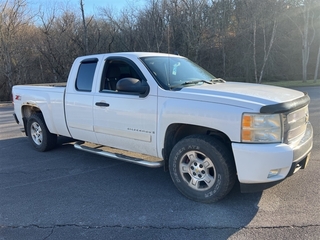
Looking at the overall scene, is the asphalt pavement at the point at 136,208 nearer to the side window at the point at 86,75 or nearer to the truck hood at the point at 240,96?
the truck hood at the point at 240,96

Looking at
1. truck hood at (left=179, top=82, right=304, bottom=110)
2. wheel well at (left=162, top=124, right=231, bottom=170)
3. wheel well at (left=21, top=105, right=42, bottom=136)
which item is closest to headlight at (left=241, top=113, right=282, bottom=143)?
truck hood at (left=179, top=82, right=304, bottom=110)

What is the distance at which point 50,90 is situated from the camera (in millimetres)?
5633

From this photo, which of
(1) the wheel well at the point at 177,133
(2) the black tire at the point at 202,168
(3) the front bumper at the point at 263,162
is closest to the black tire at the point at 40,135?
(1) the wheel well at the point at 177,133

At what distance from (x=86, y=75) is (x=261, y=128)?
326 cm

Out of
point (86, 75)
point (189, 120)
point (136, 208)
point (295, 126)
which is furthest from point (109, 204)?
point (295, 126)

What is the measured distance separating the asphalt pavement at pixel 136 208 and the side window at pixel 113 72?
1502 millimetres

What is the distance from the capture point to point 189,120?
3.57m

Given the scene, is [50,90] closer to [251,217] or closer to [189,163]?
[189,163]

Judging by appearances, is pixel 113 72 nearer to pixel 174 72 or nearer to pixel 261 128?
pixel 174 72

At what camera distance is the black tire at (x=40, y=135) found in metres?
6.03

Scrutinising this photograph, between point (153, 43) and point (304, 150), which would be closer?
point (304, 150)

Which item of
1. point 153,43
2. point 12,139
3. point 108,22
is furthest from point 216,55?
point 12,139

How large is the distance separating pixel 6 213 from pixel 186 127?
261cm

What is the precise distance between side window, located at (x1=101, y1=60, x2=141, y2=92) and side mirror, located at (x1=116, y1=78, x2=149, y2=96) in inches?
26.4
